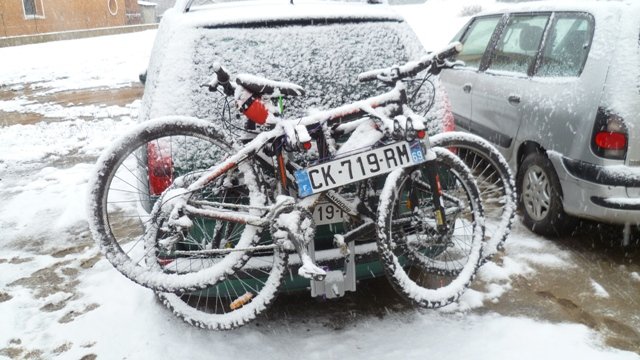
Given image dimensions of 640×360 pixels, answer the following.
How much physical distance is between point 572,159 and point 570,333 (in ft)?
4.28

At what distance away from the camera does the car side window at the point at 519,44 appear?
4.46 metres

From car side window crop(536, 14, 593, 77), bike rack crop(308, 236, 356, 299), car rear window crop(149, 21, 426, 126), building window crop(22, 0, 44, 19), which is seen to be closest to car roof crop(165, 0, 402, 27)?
car rear window crop(149, 21, 426, 126)

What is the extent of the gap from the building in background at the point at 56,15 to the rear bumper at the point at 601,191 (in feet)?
94.9

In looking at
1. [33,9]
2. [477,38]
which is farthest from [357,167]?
[33,9]

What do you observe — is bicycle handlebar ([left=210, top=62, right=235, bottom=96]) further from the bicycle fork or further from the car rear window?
the bicycle fork

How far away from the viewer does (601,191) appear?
11.4 feet

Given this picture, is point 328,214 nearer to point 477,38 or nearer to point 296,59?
point 296,59

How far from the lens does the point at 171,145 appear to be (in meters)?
2.78

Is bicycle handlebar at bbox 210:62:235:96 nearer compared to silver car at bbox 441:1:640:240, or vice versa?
bicycle handlebar at bbox 210:62:235:96

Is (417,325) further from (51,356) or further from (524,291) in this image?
(51,356)

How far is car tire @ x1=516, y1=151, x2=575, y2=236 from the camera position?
3941mm

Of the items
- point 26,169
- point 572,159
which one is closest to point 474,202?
point 572,159

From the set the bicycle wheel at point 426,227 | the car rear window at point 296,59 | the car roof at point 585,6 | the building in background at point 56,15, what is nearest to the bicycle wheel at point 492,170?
the bicycle wheel at point 426,227

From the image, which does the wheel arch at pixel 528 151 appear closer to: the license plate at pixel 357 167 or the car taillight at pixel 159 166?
the license plate at pixel 357 167
